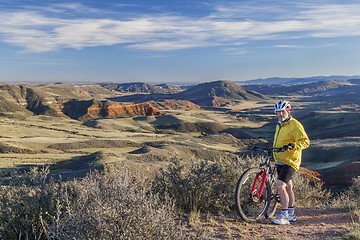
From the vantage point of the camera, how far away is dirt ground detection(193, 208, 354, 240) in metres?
4.95

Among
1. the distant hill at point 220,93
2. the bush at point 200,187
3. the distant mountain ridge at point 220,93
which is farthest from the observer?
the distant hill at point 220,93

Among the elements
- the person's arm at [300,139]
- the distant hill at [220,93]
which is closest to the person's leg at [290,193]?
the person's arm at [300,139]

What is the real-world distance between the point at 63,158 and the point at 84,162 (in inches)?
300

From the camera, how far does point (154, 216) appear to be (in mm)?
3523

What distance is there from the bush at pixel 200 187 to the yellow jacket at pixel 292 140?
147 centimetres

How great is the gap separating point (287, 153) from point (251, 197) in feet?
4.01

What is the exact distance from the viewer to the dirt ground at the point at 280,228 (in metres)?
4.95

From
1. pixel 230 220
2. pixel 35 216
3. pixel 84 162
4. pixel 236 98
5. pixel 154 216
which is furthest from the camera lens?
pixel 236 98

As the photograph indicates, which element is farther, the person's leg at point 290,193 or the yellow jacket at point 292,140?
the person's leg at point 290,193

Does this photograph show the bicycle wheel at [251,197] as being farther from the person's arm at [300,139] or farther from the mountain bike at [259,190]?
the person's arm at [300,139]

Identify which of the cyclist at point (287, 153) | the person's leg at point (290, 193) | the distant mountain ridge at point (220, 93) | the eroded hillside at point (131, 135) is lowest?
the eroded hillside at point (131, 135)

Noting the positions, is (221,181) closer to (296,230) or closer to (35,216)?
(296,230)

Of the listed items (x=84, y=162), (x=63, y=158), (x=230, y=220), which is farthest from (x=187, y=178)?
(x=63, y=158)

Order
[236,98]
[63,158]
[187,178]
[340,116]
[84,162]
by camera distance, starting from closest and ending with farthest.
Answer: [187,178] < [84,162] < [63,158] < [340,116] < [236,98]
